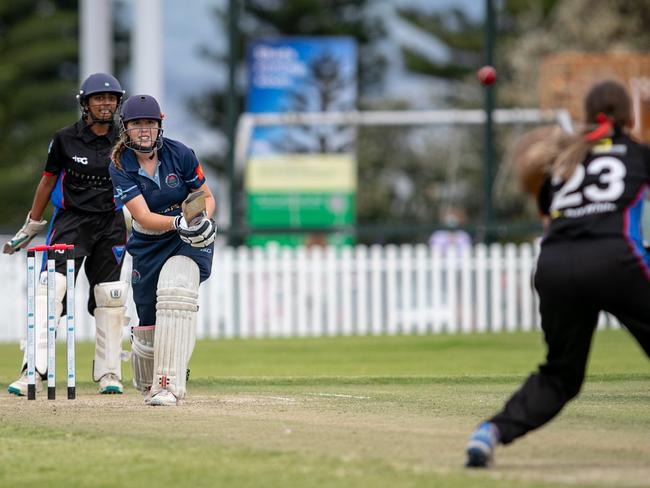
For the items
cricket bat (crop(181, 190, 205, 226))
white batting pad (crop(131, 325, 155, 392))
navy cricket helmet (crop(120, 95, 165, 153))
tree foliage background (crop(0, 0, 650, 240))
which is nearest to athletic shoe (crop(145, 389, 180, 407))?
white batting pad (crop(131, 325, 155, 392))

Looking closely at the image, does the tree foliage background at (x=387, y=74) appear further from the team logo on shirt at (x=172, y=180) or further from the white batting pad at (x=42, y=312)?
the team logo on shirt at (x=172, y=180)

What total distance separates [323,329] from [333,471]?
14.2m

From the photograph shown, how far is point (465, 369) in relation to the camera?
13.8 metres

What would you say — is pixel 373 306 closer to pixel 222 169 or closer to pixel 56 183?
pixel 56 183

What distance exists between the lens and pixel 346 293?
788 inches

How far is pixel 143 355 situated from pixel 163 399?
808 millimetres

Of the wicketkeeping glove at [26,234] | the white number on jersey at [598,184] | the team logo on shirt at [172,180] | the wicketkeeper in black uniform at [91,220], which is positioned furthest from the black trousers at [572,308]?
the wicketkeeping glove at [26,234]

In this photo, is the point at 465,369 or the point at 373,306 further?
the point at 373,306

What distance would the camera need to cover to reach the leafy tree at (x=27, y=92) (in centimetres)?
4438

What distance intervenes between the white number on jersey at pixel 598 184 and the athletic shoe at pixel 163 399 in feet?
11.4

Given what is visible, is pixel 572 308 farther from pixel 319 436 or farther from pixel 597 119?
pixel 319 436

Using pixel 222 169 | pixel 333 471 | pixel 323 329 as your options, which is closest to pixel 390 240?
pixel 222 169

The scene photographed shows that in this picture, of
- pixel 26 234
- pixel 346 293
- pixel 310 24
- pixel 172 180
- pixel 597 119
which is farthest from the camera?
pixel 310 24

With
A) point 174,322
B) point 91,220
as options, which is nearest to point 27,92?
point 91,220
